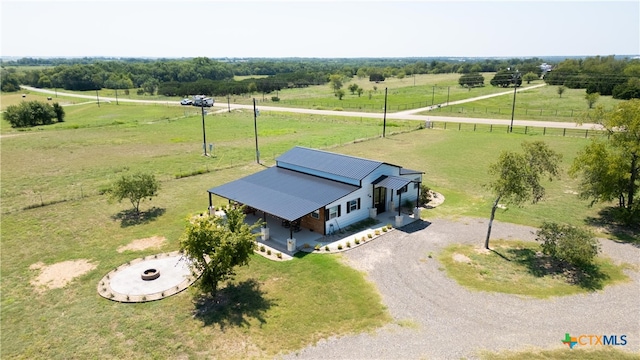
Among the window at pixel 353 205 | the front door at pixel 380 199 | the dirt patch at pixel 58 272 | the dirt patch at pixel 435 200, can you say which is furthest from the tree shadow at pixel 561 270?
the dirt patch at pixel 58 272

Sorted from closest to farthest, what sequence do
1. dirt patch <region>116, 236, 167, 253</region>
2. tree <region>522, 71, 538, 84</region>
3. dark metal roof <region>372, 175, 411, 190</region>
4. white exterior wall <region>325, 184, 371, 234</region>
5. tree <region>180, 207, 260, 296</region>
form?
tree <region>180, 207, 260, 296</region>
dirt patch <region>116, 236, 167, 253</region>
white exterior wall <region>325, 184, 371, 234</region>
dark metal roof <region>372, 175, 411, 190</region>
tree <region>522, 71, 538, 84</region>

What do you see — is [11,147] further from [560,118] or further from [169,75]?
[169,75]

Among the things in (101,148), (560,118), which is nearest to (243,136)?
(101,148)

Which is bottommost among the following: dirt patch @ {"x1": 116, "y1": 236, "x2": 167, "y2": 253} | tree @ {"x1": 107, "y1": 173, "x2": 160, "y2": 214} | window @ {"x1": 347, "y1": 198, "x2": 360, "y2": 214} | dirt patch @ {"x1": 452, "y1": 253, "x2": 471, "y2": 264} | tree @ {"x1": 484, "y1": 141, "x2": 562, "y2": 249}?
dirt patch @ {"x1": 116, "y1": 236, "x2": 167, "y2": 253}

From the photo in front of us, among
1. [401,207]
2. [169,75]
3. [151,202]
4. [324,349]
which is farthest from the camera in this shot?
[169,75]

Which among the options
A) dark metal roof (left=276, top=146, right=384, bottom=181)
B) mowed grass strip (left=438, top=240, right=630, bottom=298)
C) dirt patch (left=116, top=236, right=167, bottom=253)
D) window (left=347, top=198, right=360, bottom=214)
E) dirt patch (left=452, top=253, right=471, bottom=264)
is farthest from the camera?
dark metal roof (left=276, top=146, right=384, bottom=181)

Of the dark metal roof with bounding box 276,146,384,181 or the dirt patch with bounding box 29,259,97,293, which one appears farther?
the dark metal roof with bounding box 276,146,384,181

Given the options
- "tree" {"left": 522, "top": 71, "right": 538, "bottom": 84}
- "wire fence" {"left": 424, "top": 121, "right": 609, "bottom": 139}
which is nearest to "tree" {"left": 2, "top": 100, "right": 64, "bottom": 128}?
"wire fence" {"left": 424, "top": 121, "right": 609, "bottom": 139}

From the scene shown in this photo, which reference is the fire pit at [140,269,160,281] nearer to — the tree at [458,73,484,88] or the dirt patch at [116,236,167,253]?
the dirt patch at [116,236,167,253]
